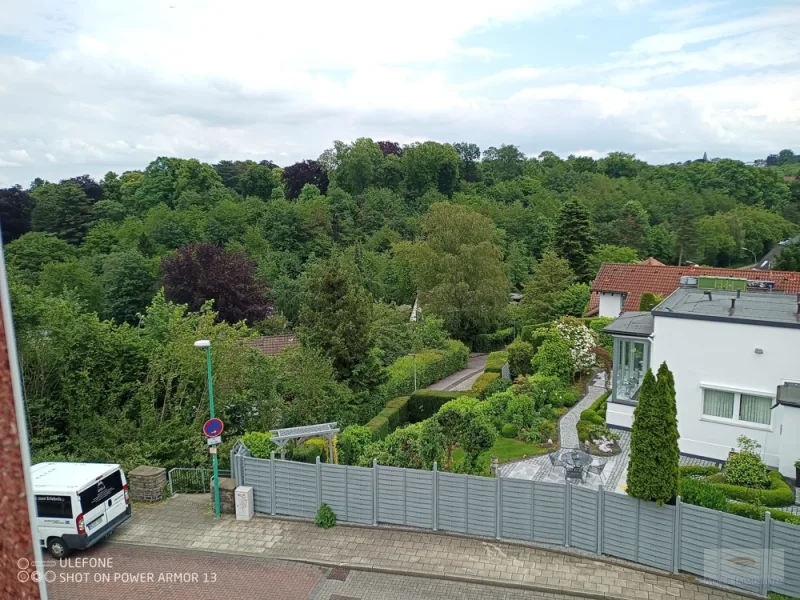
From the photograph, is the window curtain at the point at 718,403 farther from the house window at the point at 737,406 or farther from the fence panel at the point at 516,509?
the fence panel at the point at 516,509

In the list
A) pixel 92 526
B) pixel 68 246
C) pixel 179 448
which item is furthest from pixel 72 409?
pixel 68 246

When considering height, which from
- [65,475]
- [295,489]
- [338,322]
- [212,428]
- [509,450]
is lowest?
[509,450]

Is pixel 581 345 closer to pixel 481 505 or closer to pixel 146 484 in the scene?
pixel 481 505

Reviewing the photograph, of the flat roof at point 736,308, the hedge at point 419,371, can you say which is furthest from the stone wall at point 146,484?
the flat roof at point 736,308

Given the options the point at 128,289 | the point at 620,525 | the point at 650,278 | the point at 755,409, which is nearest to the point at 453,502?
the point at 620,525

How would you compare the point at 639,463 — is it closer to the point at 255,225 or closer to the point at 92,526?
the point at 92,526
